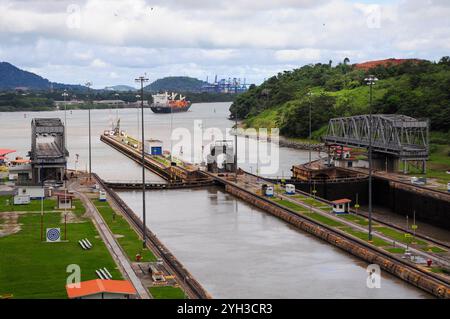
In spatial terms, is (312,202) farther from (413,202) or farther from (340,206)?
(413,202)

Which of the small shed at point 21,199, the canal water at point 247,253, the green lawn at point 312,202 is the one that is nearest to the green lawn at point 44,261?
the canal water at point 247,253

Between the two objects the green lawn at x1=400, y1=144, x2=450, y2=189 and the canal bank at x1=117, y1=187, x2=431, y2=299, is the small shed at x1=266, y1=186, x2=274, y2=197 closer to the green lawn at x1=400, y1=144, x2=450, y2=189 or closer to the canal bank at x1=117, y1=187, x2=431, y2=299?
the canal bank at x1=117, y1=187, x2=431, y2=299

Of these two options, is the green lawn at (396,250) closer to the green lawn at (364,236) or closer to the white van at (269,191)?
the green lawn at (364,236)

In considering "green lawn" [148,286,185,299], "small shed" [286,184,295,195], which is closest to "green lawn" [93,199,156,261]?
"green lawn" [148,286,185,299]

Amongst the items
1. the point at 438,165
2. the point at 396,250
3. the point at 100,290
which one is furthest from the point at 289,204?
the point at 100,290

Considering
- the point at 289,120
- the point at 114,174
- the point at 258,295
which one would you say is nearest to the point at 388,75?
the point at 289,120

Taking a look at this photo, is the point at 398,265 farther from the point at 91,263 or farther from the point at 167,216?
the point at 167,216
